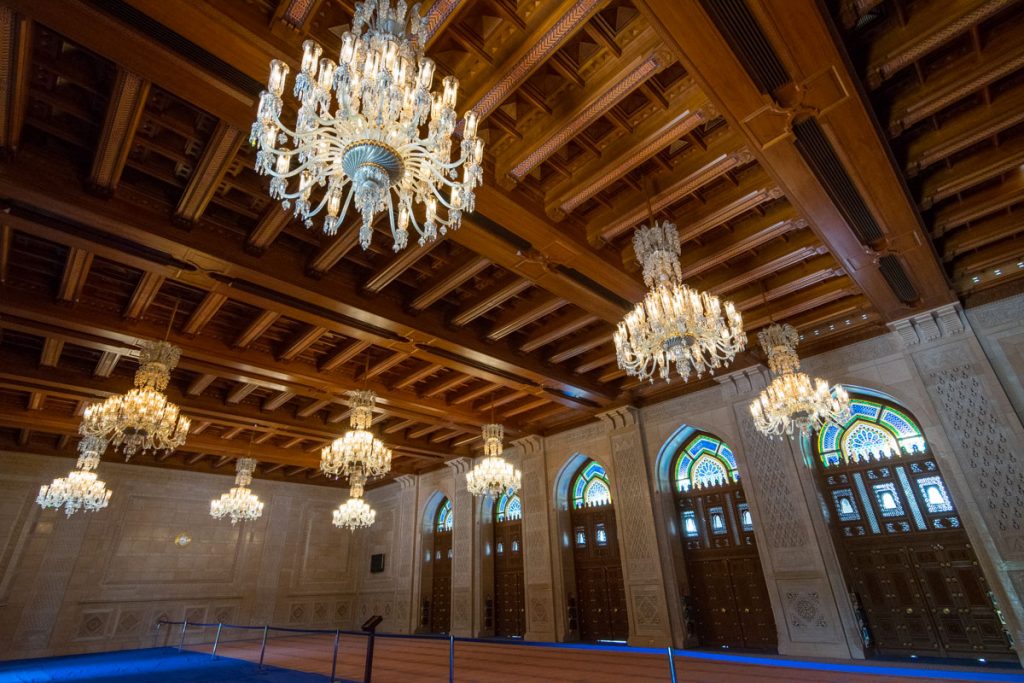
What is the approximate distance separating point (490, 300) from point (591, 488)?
20.2ft

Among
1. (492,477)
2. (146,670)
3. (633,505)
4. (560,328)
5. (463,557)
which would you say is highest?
(560,328)

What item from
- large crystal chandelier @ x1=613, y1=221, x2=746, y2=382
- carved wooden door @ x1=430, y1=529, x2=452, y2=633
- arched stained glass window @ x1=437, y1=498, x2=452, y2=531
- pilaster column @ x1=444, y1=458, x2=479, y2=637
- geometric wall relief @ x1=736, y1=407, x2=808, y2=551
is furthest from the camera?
arched stained glass window @ x1=437, y1=498, x2=452, y2=531

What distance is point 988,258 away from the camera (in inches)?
254

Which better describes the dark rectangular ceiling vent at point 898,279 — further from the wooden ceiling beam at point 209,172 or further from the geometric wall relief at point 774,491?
the wooden ceiling beam at point 209,172

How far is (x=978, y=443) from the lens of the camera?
647 centimetres

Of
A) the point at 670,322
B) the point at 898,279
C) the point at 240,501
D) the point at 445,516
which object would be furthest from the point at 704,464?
the point at 240,501

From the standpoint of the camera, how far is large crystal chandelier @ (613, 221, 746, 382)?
4.70m

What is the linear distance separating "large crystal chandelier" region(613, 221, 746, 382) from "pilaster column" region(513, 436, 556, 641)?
23.3 feet

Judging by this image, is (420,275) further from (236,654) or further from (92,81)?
(236,654)

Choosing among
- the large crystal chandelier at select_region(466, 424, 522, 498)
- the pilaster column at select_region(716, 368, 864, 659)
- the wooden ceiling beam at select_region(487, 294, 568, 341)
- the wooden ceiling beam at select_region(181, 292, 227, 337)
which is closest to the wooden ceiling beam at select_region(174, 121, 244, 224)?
the wooden ceiling beam at select_region(181, 292, 227, 337)

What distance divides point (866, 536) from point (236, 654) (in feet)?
37.8

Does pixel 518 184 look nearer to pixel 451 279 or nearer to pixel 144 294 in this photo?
pixel 451 279

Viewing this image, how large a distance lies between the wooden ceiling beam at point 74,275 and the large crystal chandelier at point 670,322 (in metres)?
6.00

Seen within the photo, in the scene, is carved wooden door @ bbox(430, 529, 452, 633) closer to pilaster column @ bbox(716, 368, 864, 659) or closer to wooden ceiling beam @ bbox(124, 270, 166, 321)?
pilaster column @ bbox(716, 368, 864, 659)
